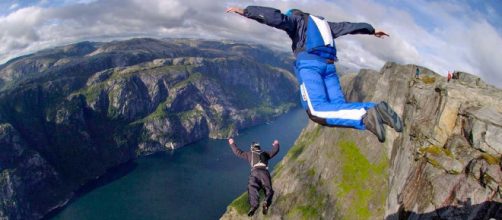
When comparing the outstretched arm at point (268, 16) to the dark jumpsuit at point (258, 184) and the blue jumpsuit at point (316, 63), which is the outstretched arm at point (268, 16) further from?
the dark jumpsuit at point (258, 184)

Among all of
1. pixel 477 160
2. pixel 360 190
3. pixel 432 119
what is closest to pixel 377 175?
pixel 360 190

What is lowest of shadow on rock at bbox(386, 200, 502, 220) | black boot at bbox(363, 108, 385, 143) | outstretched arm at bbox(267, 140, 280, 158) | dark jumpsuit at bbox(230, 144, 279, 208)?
shadow on rock at bbox(386, 200, 502, 220)

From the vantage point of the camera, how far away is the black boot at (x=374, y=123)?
1130 centimetres

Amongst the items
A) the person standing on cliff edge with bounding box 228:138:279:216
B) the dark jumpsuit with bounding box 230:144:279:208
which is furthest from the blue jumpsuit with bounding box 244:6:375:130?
the dark jumpsuit with bounding box 230:144:279:208

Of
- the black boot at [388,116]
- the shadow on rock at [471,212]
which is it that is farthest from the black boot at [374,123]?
the shadow on rock at [471,212]

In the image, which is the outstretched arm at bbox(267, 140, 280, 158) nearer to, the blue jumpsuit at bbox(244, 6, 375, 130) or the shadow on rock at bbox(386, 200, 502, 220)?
the blue jumpsuit at bbox(244, 6, 375, 130)

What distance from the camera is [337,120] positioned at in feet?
39.9

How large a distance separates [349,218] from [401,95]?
68150 mm

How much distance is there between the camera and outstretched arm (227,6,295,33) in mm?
13859

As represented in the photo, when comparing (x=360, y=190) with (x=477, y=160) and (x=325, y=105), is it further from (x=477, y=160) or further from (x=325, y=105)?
(x=325, y=105)

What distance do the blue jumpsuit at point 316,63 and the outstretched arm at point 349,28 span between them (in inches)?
0.8

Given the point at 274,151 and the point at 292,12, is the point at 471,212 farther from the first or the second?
the point at 292,12

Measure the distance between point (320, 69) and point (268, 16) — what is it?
283 centimetres

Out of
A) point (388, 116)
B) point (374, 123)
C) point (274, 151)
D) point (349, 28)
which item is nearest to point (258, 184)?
point (274, 151)
